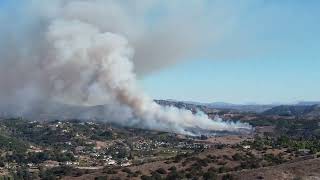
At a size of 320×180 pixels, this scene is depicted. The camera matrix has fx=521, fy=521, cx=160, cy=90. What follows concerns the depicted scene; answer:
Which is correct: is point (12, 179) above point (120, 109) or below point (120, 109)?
below

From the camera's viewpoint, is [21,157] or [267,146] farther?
[21,157]

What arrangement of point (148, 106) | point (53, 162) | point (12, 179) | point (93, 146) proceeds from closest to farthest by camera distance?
point (12, 179)
point (53, 162)
point (93, 146)
point (148, 106)

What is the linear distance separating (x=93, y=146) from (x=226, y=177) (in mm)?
131652

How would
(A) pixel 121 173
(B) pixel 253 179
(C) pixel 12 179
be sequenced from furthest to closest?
1. (C) pixel 12 179
2. (A) pixel 121 173
3. (B) pixel 253 179

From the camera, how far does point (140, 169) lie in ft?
220

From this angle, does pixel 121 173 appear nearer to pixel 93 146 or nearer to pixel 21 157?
pixel 21 157

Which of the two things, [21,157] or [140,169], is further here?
[21,157]

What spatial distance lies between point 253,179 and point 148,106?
5697 inches

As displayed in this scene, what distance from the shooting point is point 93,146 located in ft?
582

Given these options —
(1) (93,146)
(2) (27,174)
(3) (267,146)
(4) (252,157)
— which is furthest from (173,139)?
(4) (252,157)

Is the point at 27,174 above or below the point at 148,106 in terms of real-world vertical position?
below

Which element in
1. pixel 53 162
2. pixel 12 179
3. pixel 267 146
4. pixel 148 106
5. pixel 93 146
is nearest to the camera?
pixel 267 146

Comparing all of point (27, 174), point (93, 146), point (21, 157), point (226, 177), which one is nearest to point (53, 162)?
point (21, 157)

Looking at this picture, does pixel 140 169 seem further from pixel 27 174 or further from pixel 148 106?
pixel 148 106
